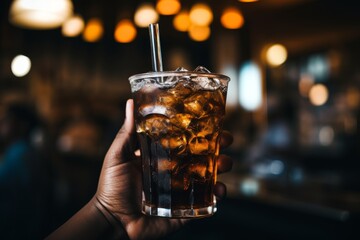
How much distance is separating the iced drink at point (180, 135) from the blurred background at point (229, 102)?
5.22 feet

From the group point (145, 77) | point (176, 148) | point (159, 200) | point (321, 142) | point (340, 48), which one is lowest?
point (321, 142)

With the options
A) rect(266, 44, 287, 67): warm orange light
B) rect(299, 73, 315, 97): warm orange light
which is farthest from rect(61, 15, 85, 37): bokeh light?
rect(299, 73, 315, 97): warm orange light

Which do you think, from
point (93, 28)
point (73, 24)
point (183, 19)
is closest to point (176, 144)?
point (73, 24)

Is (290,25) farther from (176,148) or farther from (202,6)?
(176,148)

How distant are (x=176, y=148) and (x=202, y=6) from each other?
4254mm

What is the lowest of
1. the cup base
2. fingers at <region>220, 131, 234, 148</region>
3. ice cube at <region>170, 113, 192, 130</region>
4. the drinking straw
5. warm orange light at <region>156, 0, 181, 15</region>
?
the cup base

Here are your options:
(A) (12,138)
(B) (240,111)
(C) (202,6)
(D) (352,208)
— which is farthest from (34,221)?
(B) (240,111)

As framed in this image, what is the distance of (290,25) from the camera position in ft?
24.5

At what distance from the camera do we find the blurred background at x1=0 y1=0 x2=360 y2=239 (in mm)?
3307

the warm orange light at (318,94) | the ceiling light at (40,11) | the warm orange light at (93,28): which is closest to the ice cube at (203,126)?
the ceiling light at (40,11)

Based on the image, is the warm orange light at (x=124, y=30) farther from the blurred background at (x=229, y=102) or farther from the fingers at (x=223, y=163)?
the fingers at (x=223, y=163)

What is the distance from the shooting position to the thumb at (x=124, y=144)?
132cm

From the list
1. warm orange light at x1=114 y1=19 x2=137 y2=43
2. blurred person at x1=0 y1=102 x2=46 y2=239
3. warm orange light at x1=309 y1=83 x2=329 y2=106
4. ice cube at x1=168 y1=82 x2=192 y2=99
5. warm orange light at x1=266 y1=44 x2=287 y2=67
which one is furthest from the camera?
warm orange light at x1=266 y1=44 x2=287 y2=67

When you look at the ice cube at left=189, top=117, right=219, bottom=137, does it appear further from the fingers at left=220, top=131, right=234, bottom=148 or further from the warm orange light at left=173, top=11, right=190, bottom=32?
the warm orange light at left=173, top=11, right=190, bottom=32
